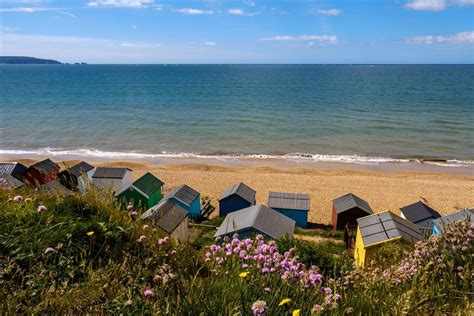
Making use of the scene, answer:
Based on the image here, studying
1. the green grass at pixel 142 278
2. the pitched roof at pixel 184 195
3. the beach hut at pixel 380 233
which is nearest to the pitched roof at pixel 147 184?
the pitched roof at pixel 184 195

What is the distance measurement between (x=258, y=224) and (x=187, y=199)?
7.12 m

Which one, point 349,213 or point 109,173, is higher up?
point 109,173

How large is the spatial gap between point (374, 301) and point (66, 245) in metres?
3.46

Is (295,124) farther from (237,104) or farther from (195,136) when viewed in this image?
(237,104)

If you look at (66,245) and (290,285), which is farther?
(66,245)

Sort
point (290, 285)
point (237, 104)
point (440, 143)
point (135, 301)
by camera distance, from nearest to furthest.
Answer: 1. point (135, 301)
2. point (290, 285)
3. point (440, 143)
4. point (237, 104)

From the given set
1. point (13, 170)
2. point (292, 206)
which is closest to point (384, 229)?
point (292, 206)

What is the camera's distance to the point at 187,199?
21.6m

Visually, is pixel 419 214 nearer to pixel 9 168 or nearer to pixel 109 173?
pixel 109 173

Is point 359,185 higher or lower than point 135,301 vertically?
lower

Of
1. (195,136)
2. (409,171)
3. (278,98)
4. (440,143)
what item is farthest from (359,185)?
(278,98)

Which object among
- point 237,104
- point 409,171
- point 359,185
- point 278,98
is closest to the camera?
point 359,185

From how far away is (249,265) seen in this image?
430cm

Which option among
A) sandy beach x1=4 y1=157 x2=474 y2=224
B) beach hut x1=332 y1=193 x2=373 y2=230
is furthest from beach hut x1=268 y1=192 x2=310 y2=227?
sandy beach x1=4 y1=157 x2=474 y2=224
